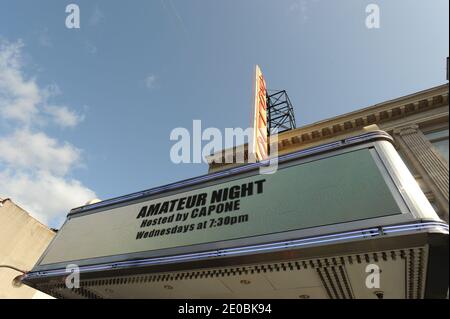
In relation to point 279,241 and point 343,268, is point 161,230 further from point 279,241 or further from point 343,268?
point 343,268

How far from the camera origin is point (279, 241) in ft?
17.0

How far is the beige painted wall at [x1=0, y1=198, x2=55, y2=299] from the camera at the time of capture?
18.0 m

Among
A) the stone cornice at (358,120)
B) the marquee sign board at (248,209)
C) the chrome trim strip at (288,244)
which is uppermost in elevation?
the stone cornice at (358,120)

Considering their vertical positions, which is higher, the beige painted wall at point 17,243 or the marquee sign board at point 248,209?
the beige painted wall at point 17,243

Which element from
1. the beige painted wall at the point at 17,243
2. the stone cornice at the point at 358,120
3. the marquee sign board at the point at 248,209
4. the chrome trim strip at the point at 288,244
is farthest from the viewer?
the beige painted wall at the point at 17,243

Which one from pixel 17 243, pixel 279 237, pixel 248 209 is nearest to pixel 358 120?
pixel 248 209

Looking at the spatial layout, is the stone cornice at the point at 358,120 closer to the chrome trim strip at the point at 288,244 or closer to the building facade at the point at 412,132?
the building facade at the point at 412,132

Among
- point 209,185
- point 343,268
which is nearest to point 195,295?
point 209,185

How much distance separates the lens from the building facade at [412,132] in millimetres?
10805

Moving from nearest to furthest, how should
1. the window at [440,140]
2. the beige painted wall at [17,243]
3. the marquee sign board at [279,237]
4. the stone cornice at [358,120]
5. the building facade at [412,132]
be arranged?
the marquee sign board at [279,237], the building facade at [412,132], the window at [440,140], the stone cornice at [358,120], the beige painted wall at [17,243]

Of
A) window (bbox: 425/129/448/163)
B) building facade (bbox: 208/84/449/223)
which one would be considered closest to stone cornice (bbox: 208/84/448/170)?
building facade (bbox: 208/84/449/223)

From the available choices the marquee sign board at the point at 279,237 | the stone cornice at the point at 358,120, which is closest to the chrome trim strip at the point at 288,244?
the marquee sign board at the point at 279,237

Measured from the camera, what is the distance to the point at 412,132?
1291 cm
